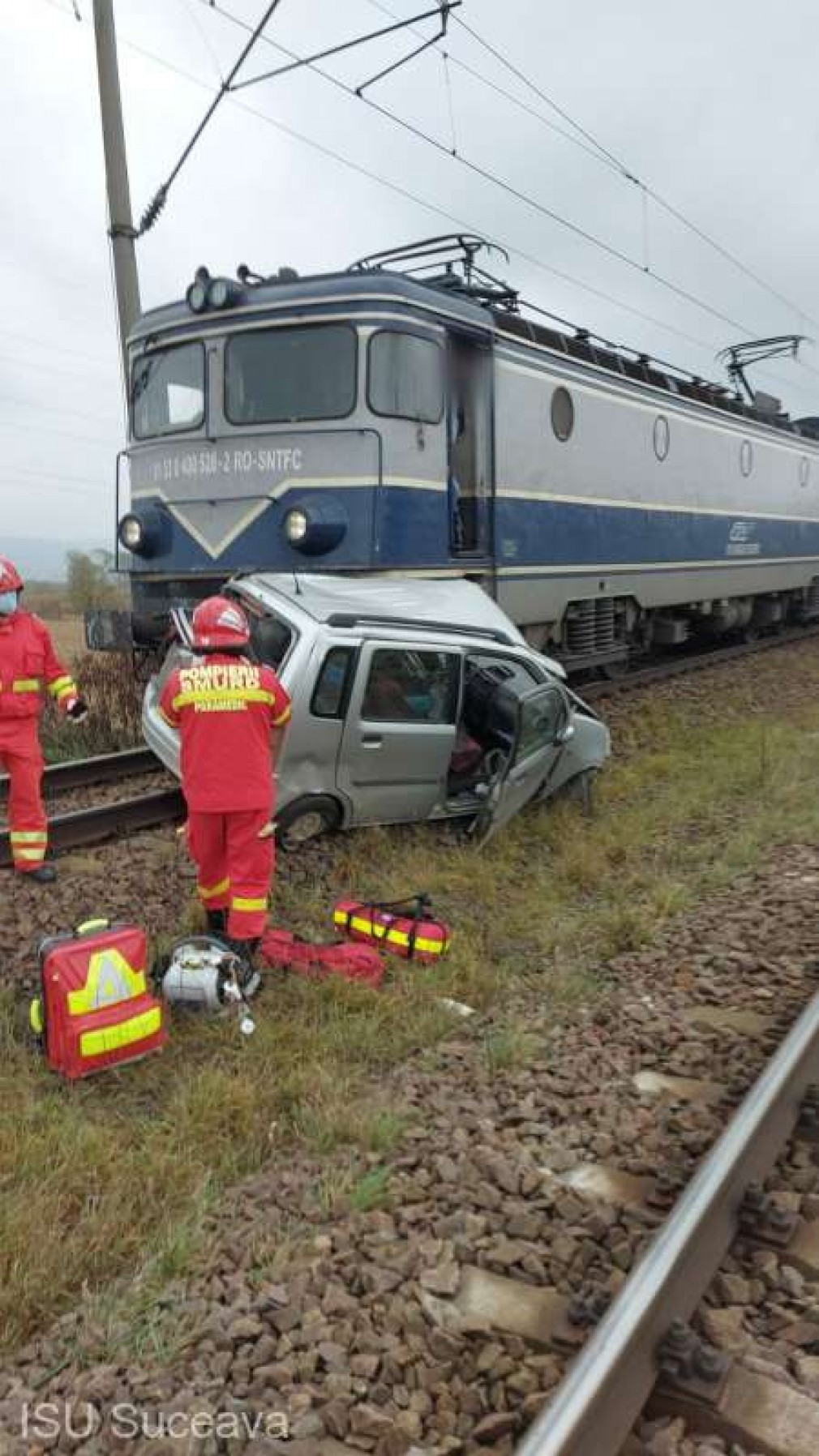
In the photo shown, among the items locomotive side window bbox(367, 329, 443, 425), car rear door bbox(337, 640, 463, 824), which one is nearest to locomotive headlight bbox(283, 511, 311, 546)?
locomotive side window bbox(367, 329, 443, 425)

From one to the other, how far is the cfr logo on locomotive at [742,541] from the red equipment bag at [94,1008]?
12426mm

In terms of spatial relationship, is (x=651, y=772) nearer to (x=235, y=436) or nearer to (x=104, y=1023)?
(x=235, y=436)

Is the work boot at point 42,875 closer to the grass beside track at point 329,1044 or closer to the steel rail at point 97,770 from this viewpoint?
the grass beside track at point 329,1044

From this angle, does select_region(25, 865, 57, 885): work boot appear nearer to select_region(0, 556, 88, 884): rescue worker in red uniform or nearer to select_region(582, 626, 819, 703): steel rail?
select_region(0, 556, 88, 884): rescue worker in red uniform

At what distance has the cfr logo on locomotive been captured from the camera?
14828mm

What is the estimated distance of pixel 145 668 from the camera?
391 inches

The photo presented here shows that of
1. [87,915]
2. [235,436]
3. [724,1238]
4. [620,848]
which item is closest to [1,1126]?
[87,915]

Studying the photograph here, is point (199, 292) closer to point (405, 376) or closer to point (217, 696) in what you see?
point (405, 376)

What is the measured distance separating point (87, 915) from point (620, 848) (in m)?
3.32

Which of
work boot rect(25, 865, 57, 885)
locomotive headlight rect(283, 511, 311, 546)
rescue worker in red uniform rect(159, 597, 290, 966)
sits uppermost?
locomotive headlight rect(283, 511, 311, 546)

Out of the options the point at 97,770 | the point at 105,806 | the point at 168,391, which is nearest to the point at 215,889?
the point at 105,806

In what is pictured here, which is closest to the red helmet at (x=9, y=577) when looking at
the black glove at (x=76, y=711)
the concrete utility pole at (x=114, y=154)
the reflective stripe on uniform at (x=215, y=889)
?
the black glove at (x=76, y=711)

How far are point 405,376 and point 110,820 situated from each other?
13.8 feet

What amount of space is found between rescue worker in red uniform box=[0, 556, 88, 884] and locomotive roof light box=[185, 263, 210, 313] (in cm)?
374
